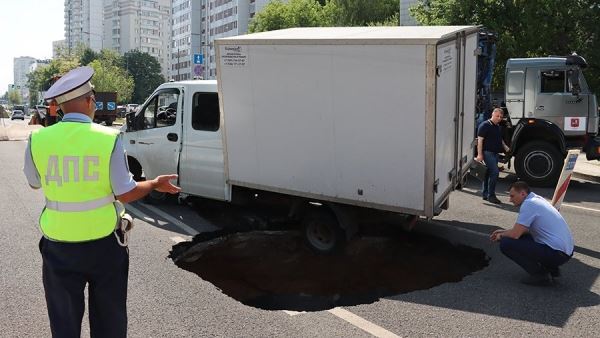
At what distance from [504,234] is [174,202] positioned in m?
5.66

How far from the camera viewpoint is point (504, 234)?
552 cm

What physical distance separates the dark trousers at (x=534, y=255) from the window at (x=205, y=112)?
13.6 feet

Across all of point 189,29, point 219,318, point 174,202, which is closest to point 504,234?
point 219,318

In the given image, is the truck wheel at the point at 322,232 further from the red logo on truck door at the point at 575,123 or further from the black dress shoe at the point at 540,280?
the red logo on truck door at the point at 575,123

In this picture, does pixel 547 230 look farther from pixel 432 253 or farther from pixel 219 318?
pixel 219 318

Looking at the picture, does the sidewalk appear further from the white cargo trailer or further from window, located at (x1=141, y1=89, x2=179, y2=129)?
window, located at (x1=141, y1=89, x2=179, y2=129)

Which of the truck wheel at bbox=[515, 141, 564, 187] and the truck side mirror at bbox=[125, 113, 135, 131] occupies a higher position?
the truck side mirror at bbox=[125, 113, 135, 131]

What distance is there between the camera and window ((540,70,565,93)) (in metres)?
11.5

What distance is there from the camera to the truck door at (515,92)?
1176cm

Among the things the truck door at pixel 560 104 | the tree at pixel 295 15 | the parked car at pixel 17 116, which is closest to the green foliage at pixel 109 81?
the parked car at pixel 17 116

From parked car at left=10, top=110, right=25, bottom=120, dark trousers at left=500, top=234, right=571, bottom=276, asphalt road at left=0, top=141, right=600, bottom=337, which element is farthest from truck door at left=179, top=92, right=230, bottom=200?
parked car at left=10, top=110, right=25, bottom=120

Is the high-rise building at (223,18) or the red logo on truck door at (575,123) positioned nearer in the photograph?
the red logo on truck door at (575,123)

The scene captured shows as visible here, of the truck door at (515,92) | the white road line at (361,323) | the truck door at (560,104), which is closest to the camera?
the white road line at (361,323)

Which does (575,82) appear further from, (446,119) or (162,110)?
(162,110)
